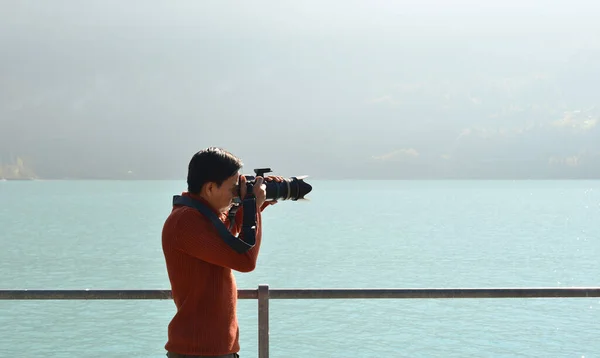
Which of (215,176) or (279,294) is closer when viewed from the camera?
(215,176)

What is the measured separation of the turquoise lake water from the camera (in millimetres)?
20797

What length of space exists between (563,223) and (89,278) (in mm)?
56463

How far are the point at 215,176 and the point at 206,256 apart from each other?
353mm

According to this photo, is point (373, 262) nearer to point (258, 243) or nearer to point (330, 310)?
point (330, 310)

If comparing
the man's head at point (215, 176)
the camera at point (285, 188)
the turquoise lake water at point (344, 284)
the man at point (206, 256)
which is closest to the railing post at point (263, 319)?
the camera at point (285, 188)

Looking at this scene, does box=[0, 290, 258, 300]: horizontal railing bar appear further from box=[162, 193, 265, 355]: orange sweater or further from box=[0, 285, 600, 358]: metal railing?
box=[162, 193, 265, 355]: orange sweater

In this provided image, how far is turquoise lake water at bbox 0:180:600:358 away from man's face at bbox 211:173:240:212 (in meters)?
15.2

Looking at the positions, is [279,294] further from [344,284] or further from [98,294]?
[344,284]

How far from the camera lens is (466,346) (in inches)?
827

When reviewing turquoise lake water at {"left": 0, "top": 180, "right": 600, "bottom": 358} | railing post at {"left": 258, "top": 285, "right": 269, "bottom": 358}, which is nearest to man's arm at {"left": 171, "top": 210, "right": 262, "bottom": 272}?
railing post at {"left": 258, "top": 285, "right": 269, "bottom": 358}

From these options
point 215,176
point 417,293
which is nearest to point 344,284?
point 417,293

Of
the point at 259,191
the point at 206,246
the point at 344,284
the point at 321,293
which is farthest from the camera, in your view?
the point at 344,284

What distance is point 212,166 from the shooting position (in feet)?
11.4

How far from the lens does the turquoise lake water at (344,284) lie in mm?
20797
